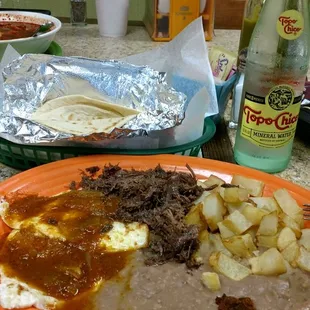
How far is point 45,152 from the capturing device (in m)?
1.16

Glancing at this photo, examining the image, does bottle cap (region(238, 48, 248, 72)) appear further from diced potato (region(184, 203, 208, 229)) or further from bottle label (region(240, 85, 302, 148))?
diced potato (region(184, 203, 208, 229))

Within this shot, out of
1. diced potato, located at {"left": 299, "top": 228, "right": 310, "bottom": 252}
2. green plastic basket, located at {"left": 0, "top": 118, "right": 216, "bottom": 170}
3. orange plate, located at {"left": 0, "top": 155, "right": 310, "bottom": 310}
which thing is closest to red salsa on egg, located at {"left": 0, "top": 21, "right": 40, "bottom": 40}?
green plastic basket, located at {"left": 0, "top": 118, "right": 216, "bottom": 170}

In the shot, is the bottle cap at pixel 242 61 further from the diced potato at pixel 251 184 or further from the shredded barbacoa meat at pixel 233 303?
the shredded barbacoa meat at pixel 233 303

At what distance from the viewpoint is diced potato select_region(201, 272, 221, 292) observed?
2.76ft

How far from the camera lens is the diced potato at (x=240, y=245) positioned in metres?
0.91

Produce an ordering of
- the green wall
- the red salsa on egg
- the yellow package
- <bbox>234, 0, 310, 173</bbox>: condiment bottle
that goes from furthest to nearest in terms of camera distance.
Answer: the green wall < the red salsa on egg < the yellow package < <bbox>234, 0, 310, 173</bbox>: condiment bottle

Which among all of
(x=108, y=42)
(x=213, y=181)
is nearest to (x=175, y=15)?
(x=108, y=42)

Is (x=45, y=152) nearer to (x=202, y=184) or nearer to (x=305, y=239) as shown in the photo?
(x=202, y=184)

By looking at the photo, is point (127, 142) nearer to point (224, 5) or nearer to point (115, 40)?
point (115, 40)

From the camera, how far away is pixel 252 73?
1154 mm

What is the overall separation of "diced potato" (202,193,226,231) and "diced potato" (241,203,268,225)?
0.05 meters

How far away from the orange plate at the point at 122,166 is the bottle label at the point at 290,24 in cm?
33

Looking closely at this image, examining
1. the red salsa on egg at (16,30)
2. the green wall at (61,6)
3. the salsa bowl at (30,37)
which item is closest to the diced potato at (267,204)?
the salsa bowl at (30,37)

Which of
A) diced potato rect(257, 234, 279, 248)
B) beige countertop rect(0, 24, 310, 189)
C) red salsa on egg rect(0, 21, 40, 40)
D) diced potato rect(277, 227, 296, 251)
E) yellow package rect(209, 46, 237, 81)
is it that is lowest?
beige countertop rect(0, 24, 310, 189)
